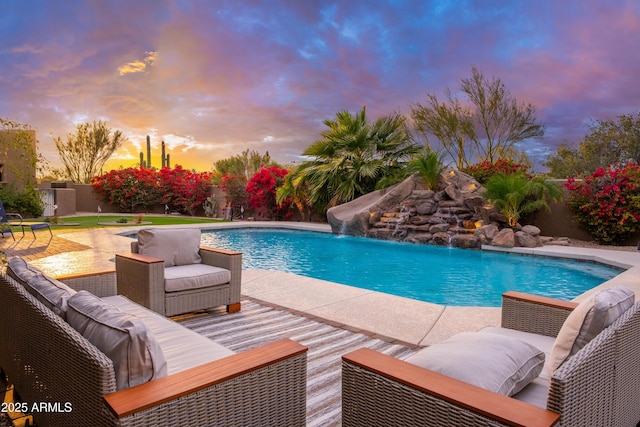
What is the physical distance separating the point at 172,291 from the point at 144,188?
16.7m

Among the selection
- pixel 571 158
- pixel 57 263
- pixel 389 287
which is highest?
pixel 571 158

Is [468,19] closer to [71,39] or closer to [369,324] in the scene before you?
[71,39]

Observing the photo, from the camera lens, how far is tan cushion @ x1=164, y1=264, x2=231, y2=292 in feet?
11.3

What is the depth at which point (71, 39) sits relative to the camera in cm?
1070

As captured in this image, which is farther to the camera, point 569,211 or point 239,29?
point 239,29

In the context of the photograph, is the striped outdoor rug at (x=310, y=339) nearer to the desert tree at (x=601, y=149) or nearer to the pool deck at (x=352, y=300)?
the pool deck at (x=352, y=300)

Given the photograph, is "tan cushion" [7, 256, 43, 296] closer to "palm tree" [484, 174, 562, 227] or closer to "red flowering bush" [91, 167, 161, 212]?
"palm tree" [484, 174, 562, 227]

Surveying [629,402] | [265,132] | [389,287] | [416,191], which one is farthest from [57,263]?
[265,132]

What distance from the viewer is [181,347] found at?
6.61ft

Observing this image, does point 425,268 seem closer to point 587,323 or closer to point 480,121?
point 587,323

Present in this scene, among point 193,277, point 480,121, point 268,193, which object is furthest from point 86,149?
point 193,277

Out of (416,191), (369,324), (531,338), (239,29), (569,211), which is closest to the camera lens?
(531,338)

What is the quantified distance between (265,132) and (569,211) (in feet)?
57.4

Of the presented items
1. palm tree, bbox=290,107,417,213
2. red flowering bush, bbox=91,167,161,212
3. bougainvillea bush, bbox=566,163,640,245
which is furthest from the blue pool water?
red flowering bush, bbox=91,167,161,212
